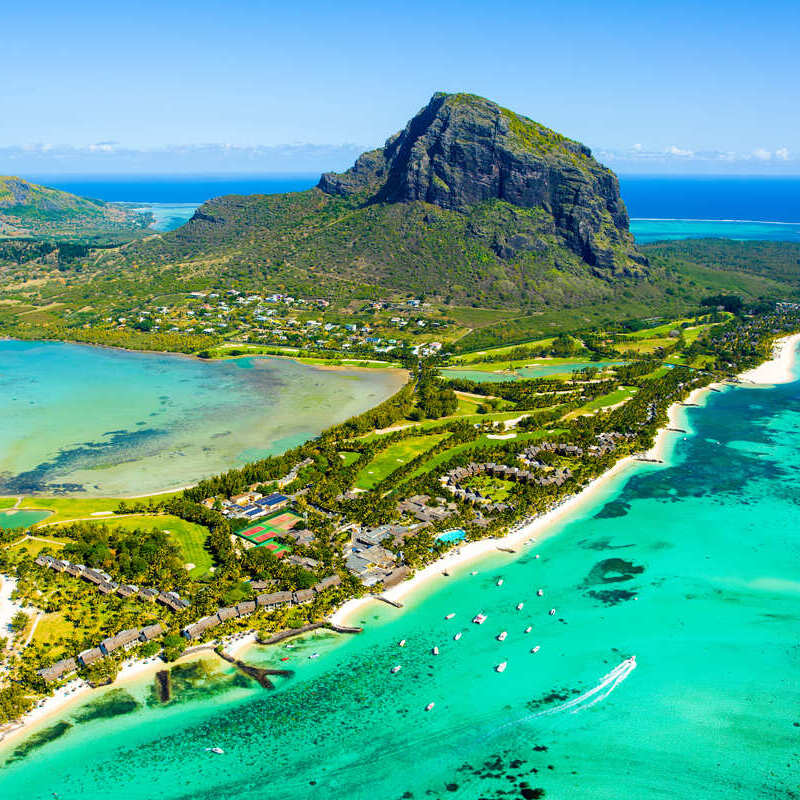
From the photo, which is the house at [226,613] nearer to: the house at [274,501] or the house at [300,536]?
the house at [300,536]

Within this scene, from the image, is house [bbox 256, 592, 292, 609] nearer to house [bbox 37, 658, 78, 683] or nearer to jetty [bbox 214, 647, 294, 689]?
jetty [bbox 214, 647, 294, 689]

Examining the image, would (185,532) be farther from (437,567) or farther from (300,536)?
(437,567)

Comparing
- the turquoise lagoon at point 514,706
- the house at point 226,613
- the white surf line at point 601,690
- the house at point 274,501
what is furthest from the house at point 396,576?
the house at point 274,501

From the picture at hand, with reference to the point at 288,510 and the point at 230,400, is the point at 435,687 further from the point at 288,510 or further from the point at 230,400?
the point at 230,400

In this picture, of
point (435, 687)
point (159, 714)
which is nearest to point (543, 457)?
point (435, 687)

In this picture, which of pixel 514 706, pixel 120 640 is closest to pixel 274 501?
pixel 120 640
